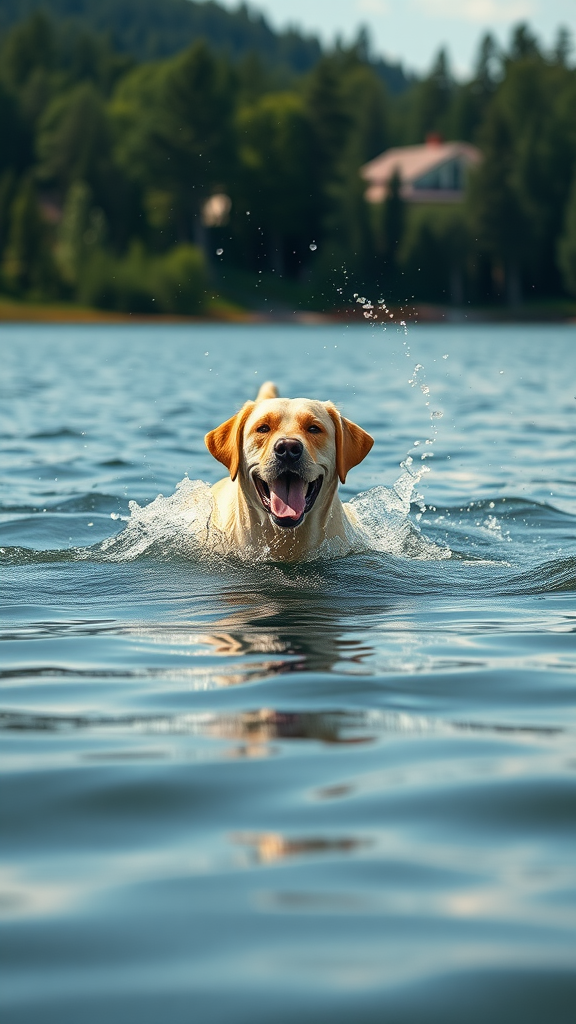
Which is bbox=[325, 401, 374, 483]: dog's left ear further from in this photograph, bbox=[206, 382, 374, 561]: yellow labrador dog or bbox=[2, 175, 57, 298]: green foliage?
bbox=[2, 175, 57, 298]: green foliage

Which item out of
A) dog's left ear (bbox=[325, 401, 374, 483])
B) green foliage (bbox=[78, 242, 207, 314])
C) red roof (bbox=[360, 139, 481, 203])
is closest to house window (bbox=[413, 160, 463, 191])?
red roof (bbox=[360, 139, 481, 203])

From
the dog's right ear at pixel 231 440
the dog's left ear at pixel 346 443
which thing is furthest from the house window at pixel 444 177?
the dog's right ear at pixel 231 440

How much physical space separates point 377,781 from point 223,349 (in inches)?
1464

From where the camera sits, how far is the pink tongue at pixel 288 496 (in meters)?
6.90

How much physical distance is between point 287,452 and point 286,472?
13cm

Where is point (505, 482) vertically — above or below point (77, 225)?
below

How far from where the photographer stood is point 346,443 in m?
7.34

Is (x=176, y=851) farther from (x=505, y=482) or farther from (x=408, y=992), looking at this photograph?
(x=505, y=482)

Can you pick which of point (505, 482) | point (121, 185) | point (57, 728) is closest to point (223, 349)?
point (505, 482)

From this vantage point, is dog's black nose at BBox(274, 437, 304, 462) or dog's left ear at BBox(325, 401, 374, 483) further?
dog's left ear at BBox(325, 401, 374, 483)

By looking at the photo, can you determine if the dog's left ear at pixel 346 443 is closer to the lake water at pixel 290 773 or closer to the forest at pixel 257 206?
the lake water at pixel 290 773

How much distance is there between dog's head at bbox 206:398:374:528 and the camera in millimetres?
6785

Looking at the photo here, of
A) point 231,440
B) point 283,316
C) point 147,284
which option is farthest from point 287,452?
point 147,284

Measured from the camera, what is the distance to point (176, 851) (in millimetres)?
3227
